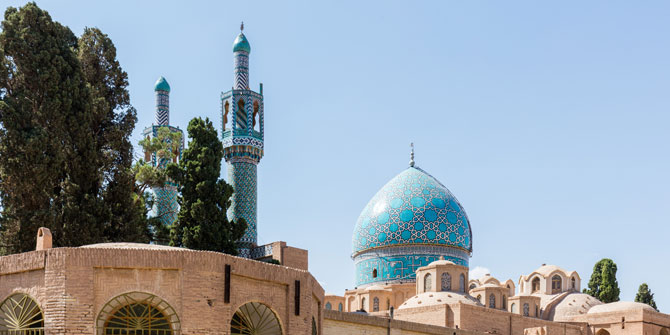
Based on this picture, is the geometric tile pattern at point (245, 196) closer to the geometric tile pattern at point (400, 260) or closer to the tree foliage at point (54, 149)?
the tree foliage at point (54, 149)

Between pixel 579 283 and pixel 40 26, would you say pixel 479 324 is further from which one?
pixel 40 26

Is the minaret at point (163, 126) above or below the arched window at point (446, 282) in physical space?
above

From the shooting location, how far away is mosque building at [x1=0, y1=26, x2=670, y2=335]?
12.1m

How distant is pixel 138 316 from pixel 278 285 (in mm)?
2442

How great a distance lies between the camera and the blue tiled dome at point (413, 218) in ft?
115

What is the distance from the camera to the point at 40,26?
861 inches

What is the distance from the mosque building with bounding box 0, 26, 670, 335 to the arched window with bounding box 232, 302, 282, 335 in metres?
0.02

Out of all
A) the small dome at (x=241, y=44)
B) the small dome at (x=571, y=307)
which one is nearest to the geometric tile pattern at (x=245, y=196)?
the small dome at (x=241, y=44)

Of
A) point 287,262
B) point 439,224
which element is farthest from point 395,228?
point 287,262

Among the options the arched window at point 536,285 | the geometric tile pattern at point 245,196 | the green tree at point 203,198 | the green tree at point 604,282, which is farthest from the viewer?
the green tree at point 604,282

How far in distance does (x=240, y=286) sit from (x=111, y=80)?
1260cm

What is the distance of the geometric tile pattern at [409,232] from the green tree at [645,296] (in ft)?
30.5

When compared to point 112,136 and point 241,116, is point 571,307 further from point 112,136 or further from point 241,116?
point 112,136

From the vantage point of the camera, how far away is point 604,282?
36688mm
